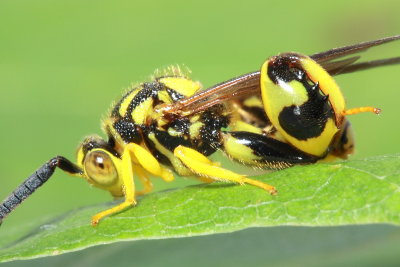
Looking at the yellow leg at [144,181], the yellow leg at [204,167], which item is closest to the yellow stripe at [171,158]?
the yellow leg at [204,167]

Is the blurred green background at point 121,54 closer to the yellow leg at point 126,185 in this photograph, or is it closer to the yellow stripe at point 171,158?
the yellow stripe at point 171,158

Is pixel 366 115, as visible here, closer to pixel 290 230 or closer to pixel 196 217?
pixel 290 230

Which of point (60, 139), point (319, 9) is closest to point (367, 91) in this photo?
point (319, 9)

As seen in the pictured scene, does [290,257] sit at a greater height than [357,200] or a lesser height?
lesser

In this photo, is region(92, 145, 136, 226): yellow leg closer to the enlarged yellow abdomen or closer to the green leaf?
the green leaf

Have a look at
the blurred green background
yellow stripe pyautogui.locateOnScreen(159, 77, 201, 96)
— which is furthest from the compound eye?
the blurred green background

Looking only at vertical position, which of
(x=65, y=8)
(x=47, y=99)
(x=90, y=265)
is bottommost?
(x=90, y=265)

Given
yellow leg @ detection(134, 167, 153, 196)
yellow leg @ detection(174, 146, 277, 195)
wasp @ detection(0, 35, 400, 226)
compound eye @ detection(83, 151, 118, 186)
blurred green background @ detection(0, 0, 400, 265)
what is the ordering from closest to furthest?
yellow leg @ detection(174, 146, 277, 195), wasp @ detection(0, 35, 400, 226), compound eye @ detection(83, 151, 118, 186), yellow leg @ detection(134, 167, 153, 196), blurred green background @ detection(0, 0, 400, 265)
